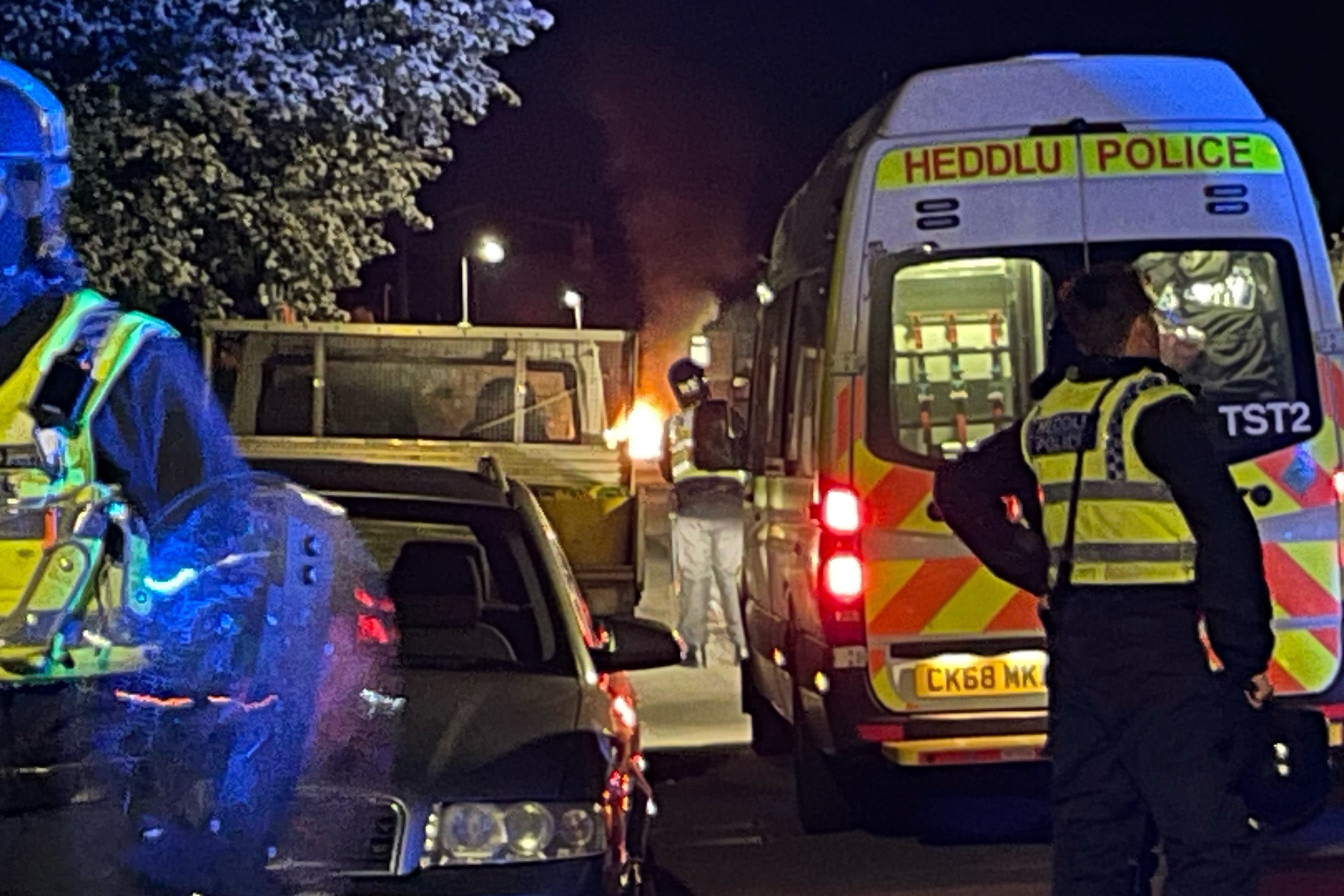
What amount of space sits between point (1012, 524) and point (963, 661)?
1747 mm

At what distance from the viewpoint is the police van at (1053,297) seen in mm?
6938

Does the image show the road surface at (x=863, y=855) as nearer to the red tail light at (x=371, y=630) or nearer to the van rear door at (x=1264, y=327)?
the van rear door at (x=1264, y=327)

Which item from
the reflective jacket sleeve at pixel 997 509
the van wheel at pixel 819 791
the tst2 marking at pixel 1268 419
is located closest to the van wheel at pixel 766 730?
the van wheel at pixel 819 791

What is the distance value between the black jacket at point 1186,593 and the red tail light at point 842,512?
1994mm

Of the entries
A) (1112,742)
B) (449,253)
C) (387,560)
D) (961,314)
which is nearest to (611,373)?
(961,314)

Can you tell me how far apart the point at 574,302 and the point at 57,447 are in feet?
111

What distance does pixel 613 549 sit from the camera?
1216cm

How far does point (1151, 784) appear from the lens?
4.57m

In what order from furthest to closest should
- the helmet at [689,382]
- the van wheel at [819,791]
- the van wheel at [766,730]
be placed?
the helmet at [689,382] → the van wheel at [766,730] → the van wheel at [819,791]

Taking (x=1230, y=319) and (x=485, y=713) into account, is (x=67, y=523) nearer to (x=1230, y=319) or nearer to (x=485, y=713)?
(x=485, y=713)

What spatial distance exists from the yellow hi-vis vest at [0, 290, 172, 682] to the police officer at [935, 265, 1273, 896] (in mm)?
2355

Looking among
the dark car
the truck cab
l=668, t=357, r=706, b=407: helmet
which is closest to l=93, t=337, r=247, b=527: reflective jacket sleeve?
the dark car

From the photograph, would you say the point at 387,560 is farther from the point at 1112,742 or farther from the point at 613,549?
the point at 613,549

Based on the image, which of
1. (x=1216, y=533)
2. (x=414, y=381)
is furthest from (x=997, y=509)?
(x=414, y=381)
